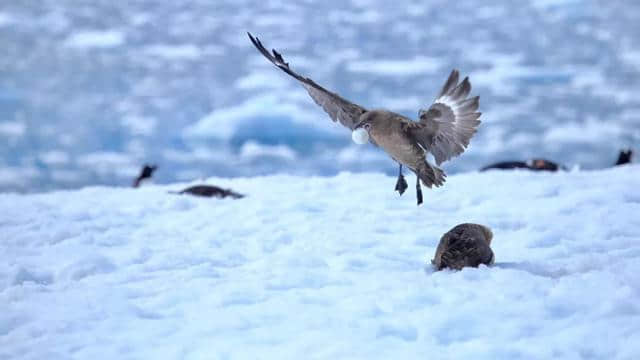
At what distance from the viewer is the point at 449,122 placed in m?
5.00

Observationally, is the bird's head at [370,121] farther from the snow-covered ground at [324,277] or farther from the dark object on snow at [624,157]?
the dark object on snow at [624,157]

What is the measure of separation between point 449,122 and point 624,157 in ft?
28.6

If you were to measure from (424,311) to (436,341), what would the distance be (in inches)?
17.2

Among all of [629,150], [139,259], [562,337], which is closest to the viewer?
[562,337]

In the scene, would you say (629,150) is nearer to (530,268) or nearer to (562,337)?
(530,268)

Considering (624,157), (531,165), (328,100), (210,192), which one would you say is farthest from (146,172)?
(328,100)

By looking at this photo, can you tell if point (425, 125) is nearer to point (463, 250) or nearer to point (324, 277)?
→ point (463, 250)

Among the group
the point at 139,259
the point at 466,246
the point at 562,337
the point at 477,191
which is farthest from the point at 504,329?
the point at 477,191

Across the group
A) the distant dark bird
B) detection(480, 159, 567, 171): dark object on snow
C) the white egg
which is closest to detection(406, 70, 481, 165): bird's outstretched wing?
the distant dark bird

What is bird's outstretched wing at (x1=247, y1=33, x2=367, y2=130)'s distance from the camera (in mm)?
5035

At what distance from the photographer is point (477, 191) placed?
352 inches

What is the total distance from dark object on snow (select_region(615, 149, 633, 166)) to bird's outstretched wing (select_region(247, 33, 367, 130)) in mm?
8400

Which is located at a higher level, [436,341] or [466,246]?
[466,246]

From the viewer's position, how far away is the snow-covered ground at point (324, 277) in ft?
13.9
